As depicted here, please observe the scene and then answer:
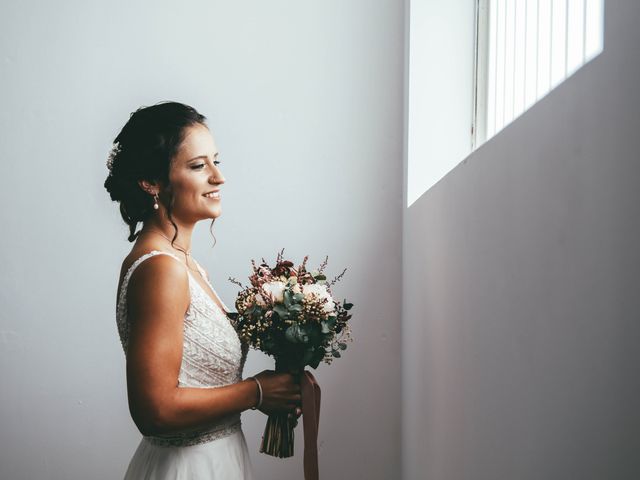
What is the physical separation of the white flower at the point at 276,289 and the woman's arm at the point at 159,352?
0.23 m

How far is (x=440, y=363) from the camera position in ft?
6.22

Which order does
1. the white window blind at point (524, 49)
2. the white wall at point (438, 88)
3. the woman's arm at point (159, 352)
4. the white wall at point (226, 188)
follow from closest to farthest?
the white window blind at point (524, 49) < the woman's arm at point (159, 352) < the white wall at point (438, 88) < the white wall at point (226, 188)

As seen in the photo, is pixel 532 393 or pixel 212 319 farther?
pixel 212 319

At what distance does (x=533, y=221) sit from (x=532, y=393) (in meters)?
0.29

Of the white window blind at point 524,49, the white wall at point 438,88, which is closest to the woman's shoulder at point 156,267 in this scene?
the white window blind at point 524,49

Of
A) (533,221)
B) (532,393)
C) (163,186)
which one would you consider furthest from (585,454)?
(163,186)

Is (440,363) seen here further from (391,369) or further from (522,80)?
(391,369)

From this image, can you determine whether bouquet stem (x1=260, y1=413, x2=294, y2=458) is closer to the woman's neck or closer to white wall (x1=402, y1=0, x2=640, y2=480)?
white wall (x1=402, y1=0, x2=640, y2=480)

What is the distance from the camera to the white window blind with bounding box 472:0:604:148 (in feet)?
3.98

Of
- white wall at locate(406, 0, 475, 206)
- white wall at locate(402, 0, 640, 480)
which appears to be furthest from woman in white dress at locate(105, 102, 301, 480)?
white wall at locate(406, 0, 475, 206)

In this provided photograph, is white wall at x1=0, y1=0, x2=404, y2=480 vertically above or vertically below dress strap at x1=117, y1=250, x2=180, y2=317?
above

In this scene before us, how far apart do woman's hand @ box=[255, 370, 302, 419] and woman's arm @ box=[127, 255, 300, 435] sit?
18 cm

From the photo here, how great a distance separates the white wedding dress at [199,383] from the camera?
165 centimetres

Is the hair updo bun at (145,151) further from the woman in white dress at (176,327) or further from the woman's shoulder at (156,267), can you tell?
the woman's shoulder at (156,267)
